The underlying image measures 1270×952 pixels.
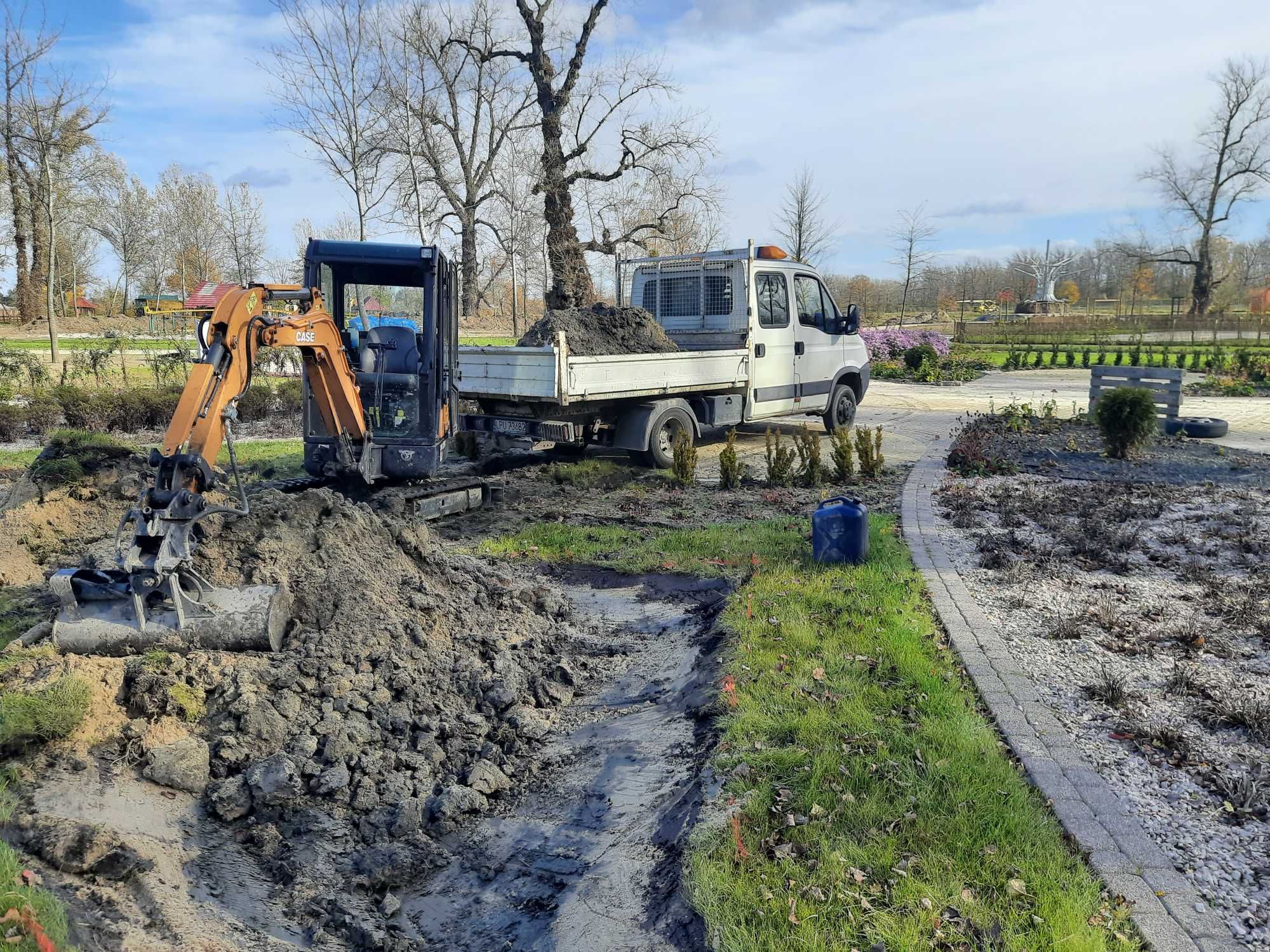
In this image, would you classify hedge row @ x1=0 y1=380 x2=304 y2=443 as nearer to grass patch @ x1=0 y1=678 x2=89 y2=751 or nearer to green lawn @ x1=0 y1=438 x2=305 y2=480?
green lawn @ x1=0 y1=438 x2=305 y2=480

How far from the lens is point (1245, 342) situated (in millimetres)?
33688

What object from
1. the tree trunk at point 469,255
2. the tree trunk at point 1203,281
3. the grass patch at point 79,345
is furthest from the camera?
the tree trunk at point 1203,281

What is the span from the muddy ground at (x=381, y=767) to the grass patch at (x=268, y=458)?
12.8 ft

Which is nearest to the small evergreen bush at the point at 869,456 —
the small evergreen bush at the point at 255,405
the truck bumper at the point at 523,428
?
the truck bumper at the point at 523,428

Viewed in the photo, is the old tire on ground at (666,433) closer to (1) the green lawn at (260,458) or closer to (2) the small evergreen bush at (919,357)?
(1) the green lawn at (260,458)

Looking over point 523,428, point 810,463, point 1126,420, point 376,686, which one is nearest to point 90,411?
point 523,428

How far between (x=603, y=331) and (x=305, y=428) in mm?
4155

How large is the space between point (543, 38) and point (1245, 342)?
2882 centimetres

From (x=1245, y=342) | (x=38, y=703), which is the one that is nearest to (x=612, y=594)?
(x=38, y=703)

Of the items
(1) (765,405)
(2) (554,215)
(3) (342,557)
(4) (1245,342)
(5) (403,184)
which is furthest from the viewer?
(4) (1245,342)

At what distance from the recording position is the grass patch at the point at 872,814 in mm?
2949

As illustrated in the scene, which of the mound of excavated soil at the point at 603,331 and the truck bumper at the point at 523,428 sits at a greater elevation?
the mound of excavated soil at the point at 603,331

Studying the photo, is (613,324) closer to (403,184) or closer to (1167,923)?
(1167,923)

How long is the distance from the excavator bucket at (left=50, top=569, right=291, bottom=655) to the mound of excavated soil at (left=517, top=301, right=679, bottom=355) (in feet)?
19.2
